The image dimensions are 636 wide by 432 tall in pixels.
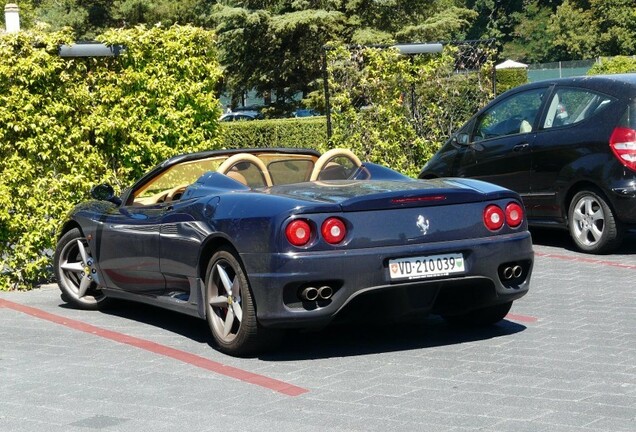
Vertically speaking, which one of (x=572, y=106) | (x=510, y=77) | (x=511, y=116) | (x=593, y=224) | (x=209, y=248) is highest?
(x=510, y=77)

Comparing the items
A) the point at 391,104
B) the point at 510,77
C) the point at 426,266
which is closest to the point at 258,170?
the point at 426,266

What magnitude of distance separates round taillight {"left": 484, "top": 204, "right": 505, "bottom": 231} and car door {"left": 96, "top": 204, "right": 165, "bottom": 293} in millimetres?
2228

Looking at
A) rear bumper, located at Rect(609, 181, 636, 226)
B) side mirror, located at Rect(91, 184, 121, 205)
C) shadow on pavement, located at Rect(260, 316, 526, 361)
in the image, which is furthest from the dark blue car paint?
rear bumper, located at Rect(609, 181, 636, 226)

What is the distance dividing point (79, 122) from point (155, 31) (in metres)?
1.36

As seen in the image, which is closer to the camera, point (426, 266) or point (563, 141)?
point (426, 266)

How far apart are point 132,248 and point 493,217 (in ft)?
8.61

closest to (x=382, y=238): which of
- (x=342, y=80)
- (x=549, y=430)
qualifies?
(x=549, y=430)

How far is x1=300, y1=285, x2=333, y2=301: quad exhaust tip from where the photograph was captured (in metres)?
6.82

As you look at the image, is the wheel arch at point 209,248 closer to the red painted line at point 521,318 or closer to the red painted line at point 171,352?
the red painted line at point 171,352

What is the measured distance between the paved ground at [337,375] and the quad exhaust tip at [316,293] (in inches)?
16.4

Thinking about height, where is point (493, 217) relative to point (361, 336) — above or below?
above

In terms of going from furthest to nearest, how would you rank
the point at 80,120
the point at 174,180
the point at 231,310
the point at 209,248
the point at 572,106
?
→ the point at 572,106 → the point at 80,120 → the point at 174,180 → the point at 209,248 → the point at 231,310

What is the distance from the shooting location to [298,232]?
268 inches

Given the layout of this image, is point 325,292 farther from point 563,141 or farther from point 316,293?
point 563,141
